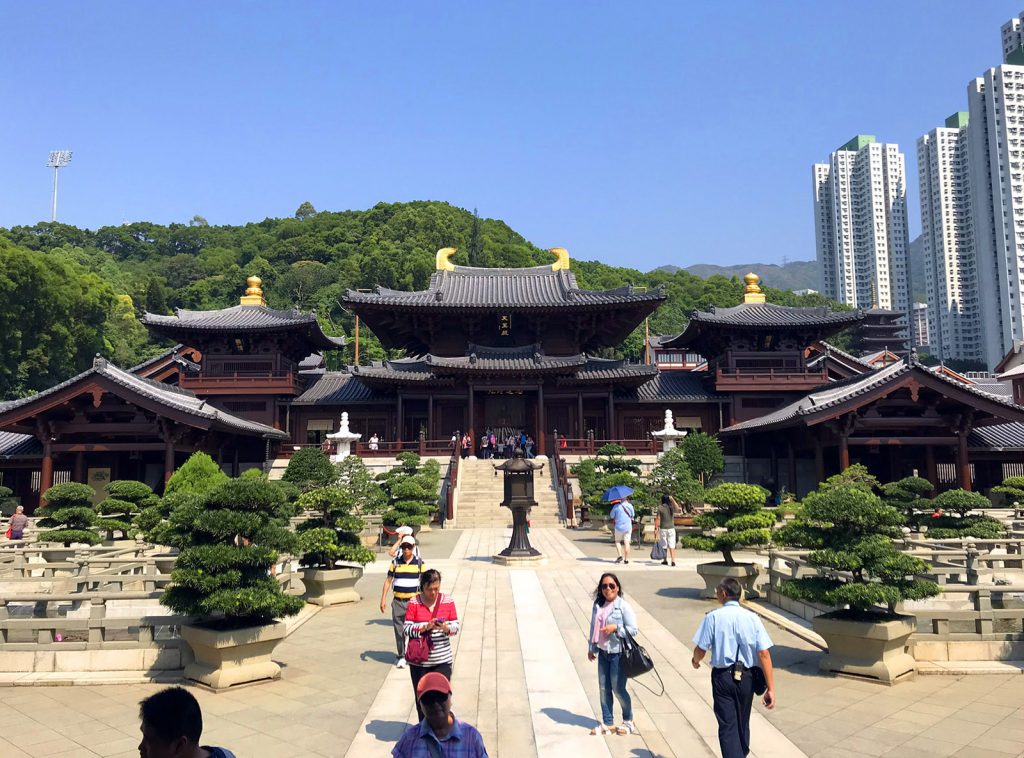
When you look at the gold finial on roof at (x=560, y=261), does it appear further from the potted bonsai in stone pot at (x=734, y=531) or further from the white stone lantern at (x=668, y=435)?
the potted bonsai in stone pot at (x=734, y=531)

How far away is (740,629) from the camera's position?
575 centimetres

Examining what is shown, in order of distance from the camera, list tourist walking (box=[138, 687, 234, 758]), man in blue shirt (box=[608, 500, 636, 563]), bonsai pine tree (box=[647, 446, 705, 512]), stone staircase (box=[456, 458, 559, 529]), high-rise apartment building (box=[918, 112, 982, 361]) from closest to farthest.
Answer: tourist walking (box=[138, 687, 234, 758]) < man in blue shirt (box=[608, 500, 636, 563]) < bonsai pine tree (box=[647, 446, 705, 512]) < stone staircase (box=[456, 458, 559, 529]) < high-rise apartment building (box=[918, 112, 982, 361])

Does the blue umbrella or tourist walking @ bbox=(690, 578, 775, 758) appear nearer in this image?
tourist walking @ bbox=(690, 578, 775, 758)

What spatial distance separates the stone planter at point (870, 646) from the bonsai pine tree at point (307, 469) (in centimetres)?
1928

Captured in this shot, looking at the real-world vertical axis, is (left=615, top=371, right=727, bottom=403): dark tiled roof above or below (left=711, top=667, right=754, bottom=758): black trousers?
above

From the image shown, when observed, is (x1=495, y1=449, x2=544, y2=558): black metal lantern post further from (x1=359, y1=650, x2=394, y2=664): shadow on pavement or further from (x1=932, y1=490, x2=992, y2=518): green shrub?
(x1=932, y1=490, x2=992, y2=518): green shrub

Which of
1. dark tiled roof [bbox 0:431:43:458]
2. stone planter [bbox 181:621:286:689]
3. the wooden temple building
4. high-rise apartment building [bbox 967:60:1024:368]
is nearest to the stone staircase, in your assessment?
the wooden temple building

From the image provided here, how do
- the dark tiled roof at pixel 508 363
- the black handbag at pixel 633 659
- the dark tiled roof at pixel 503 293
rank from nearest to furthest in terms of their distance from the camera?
the black handbag at pixel 633 659 < the dark tiled roof at pixel 508 363 < the dark tiled roof at pixel 503 293

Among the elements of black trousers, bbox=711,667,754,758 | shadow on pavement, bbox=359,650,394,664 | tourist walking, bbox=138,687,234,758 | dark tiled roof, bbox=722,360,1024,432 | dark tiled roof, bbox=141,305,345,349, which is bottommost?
shadow on pavement, bbox=359,650,394,664

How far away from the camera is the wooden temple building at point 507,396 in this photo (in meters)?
29.4

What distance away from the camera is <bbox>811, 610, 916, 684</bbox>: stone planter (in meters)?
8.30

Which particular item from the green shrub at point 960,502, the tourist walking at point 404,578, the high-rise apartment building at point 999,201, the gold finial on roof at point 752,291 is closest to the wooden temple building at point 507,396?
the gold finial on roof at point 752,291

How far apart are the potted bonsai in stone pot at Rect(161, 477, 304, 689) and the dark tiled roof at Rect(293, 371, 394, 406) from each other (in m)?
28.4

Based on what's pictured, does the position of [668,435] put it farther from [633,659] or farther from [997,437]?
[633,659]
